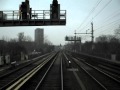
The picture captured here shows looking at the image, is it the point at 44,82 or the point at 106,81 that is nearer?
the point at 44,82

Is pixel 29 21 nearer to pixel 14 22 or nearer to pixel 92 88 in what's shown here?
pixel 14 22

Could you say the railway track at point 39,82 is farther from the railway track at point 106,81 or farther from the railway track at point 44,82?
the railway track at point 106,81

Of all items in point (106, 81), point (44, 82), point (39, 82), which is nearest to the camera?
point (39, 82)

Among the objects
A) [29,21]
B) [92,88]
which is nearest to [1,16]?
[29,21]

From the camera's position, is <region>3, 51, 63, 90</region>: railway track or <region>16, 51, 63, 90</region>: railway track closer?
<region>3, 51, 63, 90</region>: railway track

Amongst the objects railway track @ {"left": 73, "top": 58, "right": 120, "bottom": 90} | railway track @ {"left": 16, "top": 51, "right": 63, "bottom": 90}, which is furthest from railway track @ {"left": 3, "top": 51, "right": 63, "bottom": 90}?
railway track @ {"left": 73, "top": 58, "right": 120, "bottom": 90}

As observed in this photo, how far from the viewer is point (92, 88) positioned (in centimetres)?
1357

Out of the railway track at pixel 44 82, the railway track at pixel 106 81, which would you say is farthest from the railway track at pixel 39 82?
the railway track at pixel 106 81

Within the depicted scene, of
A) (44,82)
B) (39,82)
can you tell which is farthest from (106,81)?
(39,82)

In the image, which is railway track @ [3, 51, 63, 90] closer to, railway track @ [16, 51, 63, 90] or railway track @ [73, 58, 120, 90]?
railway track @ [16, 51, 63, 90]

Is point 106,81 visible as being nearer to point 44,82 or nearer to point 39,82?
point 44,82

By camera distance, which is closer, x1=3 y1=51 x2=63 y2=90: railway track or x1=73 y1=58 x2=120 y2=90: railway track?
x1=3 y1=51 x2=63 y2=90: railway track

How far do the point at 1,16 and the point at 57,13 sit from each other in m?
7.96

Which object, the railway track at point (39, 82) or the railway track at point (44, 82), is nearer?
the railway track at point (39, 82)
